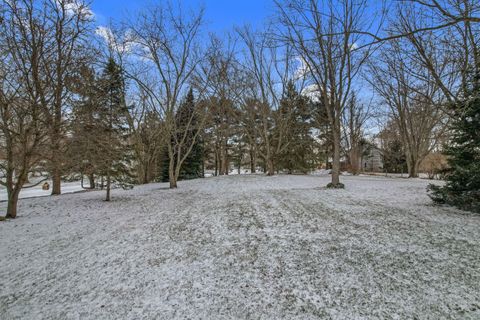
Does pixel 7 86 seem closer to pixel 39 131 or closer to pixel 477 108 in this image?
pixel 39 131

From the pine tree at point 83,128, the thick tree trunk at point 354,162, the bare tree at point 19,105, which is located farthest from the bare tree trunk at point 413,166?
the bare tree at point 19,105

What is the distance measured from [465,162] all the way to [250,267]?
6680 millimetres

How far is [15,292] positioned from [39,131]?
15.9 feet

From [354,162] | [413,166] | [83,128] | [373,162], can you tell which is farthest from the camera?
[373,162]

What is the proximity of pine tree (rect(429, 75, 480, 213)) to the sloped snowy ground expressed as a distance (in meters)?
0.51

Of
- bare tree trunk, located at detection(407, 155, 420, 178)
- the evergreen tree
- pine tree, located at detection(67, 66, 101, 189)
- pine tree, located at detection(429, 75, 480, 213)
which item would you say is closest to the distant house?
the evergreen tree

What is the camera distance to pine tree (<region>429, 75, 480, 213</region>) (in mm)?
5664

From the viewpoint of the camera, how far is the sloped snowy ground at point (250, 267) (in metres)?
2.41

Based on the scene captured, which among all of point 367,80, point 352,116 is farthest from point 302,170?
point 367,80

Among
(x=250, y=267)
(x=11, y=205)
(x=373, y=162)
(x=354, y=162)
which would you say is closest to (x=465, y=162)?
(x=250, y=267)

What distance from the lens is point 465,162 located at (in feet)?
20.3

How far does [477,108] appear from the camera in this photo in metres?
5.87

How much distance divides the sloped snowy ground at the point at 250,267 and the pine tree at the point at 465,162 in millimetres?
514

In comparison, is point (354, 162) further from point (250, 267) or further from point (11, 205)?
point (11, 205)
